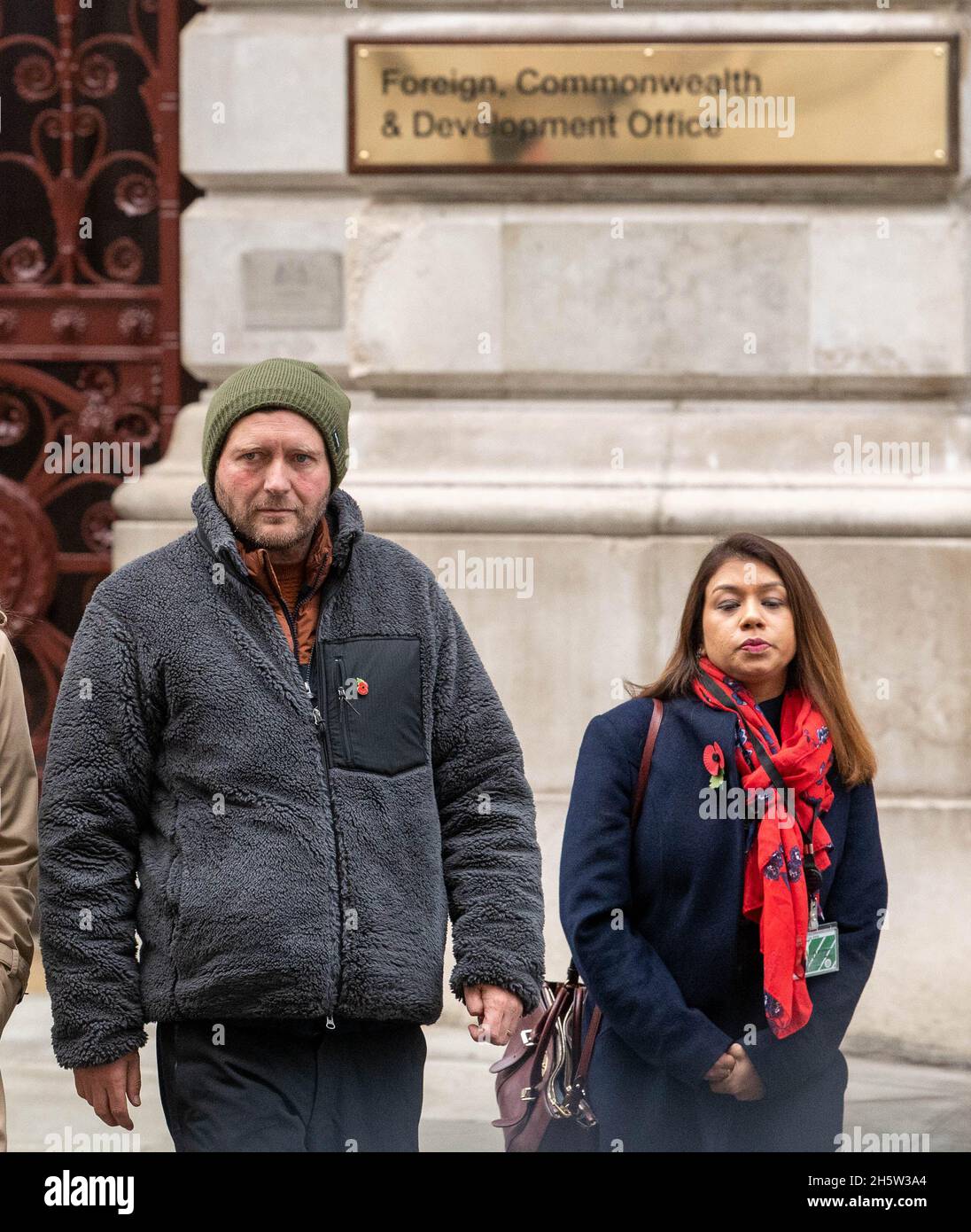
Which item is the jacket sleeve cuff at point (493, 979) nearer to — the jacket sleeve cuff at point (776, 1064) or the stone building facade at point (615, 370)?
the jacket sleeve cuff at point (776, 1064)

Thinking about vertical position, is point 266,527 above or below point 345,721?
above

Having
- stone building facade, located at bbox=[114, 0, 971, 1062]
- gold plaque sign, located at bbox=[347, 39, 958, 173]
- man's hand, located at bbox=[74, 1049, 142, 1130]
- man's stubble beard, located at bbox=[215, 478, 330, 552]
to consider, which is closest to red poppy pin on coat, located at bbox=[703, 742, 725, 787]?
man's stubble beard, located at bbox=[215, 478, 330, 552]

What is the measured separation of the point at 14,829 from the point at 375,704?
64 centimetres

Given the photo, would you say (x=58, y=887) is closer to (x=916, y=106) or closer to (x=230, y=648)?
(x=230, y=648)

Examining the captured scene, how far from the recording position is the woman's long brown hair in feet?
11.3

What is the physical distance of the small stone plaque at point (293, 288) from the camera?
20.9 ft

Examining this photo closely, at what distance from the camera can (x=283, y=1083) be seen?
3068mm

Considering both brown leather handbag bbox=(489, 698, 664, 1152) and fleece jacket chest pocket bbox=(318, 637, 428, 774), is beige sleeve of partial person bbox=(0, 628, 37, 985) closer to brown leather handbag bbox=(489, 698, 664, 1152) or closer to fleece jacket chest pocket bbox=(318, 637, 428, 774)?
fleece jacket chest pocket bbox=(318, 637, 428, 774)

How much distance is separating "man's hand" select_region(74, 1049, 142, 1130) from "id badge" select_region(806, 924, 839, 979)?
46.6 inches

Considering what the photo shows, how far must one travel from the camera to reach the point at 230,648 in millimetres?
3137


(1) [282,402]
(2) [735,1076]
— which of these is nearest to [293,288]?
(1) [282,402]

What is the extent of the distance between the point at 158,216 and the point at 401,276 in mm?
1122

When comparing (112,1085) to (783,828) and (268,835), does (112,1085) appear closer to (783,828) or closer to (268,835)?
(268,835)

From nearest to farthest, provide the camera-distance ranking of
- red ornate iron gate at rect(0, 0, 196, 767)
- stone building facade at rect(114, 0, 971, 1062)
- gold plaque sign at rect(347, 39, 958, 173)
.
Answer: stone building facade at rect(114, 0, 971, 1062), gold plaque sign at rect(347, 39, 958, 173), red ornate iron gate at rect(0, 0, 196, 767)
